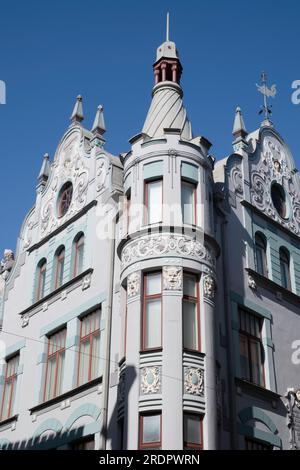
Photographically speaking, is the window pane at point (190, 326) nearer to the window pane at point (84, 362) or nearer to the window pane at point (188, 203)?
the window pane at point (188, 203)

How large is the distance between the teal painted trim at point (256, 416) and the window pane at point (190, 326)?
3179 millimetres

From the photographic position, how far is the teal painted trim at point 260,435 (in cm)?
2559

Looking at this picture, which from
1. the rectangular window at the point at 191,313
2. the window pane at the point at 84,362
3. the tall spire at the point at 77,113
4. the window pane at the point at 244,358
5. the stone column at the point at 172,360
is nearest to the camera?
the stone column at the point at 172,360

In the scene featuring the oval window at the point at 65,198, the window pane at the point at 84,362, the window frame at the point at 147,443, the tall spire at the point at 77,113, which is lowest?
the window frame at the point at 147,443

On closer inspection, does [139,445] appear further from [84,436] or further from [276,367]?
[276,367]

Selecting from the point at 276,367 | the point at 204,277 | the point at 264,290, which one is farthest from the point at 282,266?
the point at 204,277

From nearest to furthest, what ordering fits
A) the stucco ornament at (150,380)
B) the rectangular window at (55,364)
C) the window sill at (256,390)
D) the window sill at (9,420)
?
the stucco ornament at (150,380) < the window sill at (256,390) < the rectangular window at (55,364) < the window sill at (9,420)

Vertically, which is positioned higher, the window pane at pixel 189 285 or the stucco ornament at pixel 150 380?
the window pane at pixel 189 285

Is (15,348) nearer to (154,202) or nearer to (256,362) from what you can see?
(154,202)

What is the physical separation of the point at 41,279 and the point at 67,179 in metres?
4.54

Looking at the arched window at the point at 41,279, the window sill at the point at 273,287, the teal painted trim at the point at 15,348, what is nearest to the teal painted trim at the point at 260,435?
the window sill at the point at 273,287

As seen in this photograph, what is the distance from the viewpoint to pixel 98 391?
2623cm

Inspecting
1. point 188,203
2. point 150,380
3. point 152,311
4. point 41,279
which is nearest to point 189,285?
point 152,311

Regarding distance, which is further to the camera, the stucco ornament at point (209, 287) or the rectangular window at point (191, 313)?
the stucco ornament at point (209, 287)
